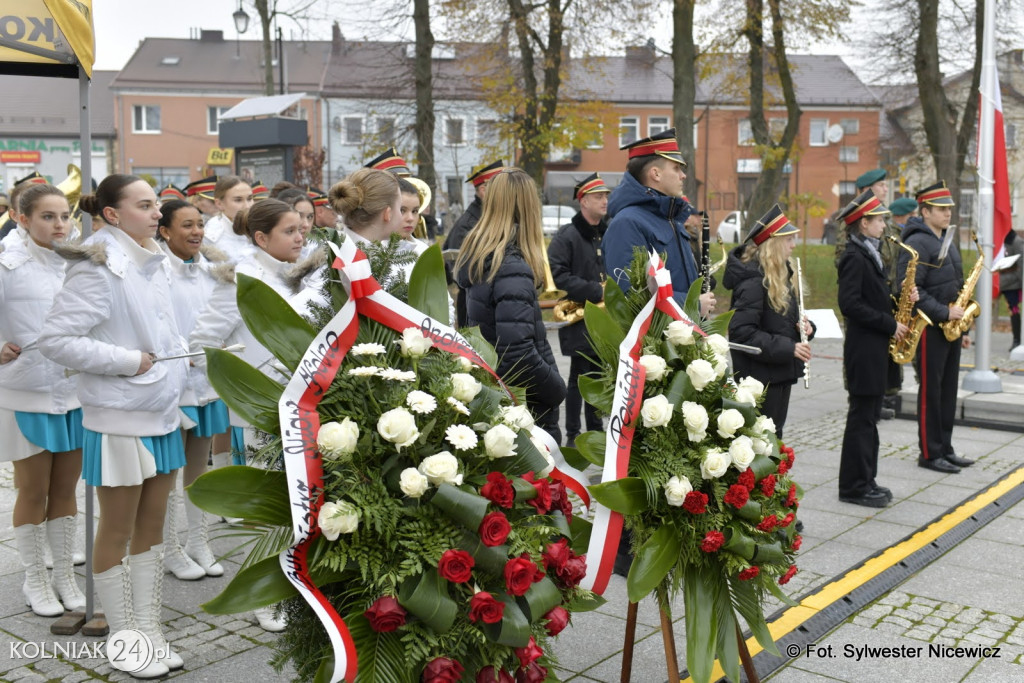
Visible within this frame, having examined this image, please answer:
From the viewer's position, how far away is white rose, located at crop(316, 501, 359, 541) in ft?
8.69

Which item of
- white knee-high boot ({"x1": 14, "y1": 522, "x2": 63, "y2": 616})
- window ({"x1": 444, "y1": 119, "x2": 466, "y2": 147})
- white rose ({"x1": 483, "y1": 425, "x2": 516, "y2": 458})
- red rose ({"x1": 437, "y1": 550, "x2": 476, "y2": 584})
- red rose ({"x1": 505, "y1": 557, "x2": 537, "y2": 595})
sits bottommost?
white knee-high boot ({"x1": 14, "y1": 522, "x2": 63, "y2": 616})

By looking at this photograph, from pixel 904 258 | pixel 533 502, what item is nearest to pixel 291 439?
pixel 533 502

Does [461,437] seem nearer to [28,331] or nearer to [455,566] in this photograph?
[455,566]

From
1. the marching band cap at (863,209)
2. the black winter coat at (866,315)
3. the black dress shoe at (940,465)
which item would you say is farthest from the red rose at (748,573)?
the black dress shoe at (940,465)

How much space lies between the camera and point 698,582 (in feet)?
11.6

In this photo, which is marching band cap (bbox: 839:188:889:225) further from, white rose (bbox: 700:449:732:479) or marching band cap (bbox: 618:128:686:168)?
white rose (bbox: 700:449:732:479)

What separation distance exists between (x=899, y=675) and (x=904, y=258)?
15.6ft

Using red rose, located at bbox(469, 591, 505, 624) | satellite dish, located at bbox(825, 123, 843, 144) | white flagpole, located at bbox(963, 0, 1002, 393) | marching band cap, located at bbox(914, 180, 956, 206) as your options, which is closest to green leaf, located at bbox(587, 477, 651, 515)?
red rose, located at bbox(469, 591, 505, 624)

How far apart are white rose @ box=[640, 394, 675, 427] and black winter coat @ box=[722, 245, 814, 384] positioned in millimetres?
2738

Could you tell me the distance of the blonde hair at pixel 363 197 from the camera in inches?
167

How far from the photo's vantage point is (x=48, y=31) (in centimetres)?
472

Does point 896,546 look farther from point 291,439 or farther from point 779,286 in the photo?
point 291,439

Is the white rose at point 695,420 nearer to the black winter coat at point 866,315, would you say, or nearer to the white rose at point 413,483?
the white rose at point 413,483

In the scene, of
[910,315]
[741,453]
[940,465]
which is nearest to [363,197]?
[741,453]
